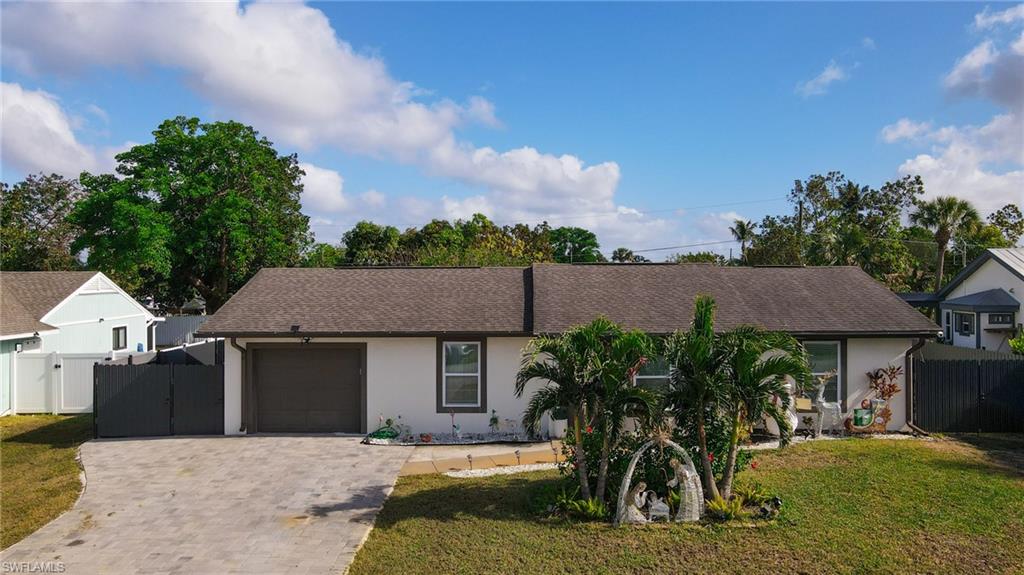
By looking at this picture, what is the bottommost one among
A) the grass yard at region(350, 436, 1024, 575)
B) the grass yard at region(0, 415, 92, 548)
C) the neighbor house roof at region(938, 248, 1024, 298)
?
the grass yard at region(0, 415, 92, 548)

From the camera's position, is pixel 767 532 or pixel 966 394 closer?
pixel 767 532

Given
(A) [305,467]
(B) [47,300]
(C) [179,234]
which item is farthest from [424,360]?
(C) [179,234]

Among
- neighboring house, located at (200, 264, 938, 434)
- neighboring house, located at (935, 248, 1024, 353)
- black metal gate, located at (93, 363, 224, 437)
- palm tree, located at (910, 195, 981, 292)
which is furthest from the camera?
palm tree, located at (910, 195, 981, 292)

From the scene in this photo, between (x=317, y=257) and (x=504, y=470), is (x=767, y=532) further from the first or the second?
(x=317, y=257)

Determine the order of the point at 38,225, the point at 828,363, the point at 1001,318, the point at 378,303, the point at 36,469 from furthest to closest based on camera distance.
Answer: the point at 38,225 → the point at 1001,318 → the point at 378,303 → the point at 828,363 → the point at 36,469

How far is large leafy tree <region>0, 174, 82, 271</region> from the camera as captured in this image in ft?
109

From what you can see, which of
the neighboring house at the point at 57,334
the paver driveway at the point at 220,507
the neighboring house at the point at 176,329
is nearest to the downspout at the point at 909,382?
the paver driveway at the point at 220,507

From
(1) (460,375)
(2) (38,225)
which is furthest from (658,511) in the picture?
(2) (38,225)

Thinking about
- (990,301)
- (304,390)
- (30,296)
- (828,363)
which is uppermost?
(30,296)

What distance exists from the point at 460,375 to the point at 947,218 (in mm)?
31353

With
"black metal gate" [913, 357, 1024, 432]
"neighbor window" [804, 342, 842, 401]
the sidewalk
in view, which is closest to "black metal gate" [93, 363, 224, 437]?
the sidewalk

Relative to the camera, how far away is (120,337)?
2302cm

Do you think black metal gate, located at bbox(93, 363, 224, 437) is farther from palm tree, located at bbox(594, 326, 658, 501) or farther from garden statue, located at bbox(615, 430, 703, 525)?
garden statue, located at bbox(615, 430, 703, 525)

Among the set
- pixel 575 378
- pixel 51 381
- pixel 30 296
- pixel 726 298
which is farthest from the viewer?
pixel 30 296
